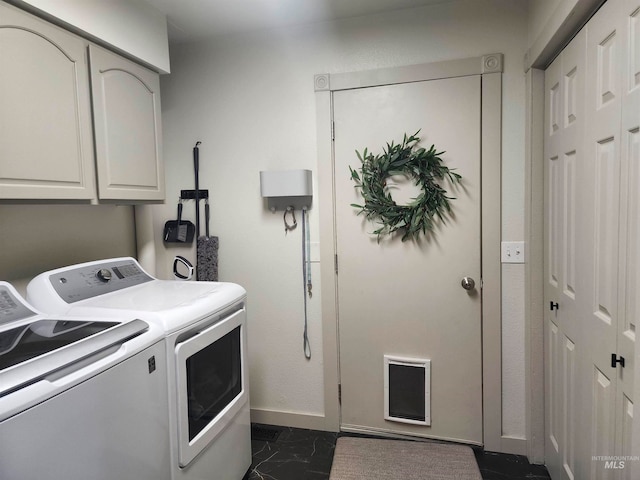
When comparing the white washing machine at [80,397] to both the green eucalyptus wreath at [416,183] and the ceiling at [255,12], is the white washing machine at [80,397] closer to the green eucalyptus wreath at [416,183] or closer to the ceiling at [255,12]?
the green eucalyptus wreath at [416,183]

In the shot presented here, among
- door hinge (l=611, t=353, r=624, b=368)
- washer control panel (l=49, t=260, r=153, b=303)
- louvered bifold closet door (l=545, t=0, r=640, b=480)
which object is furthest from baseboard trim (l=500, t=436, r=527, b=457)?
washer control panel (l=49, t=260, r=153, b=303)

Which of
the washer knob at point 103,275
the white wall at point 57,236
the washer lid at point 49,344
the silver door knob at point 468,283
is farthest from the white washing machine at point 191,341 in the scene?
the silver door knob at point 468,283

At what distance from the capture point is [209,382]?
1.58 m

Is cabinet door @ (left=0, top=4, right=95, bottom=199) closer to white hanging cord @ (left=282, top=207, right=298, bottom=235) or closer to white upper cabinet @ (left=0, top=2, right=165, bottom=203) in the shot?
white upper cabinet @ (left=0, top=2, right=165, bottom=203)

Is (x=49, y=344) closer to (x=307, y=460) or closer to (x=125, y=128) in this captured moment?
(x=125, y=128)

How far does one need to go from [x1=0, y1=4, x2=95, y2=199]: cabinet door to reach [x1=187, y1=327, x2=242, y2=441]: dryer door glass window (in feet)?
2.66

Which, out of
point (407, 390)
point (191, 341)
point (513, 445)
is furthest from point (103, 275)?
point (513, 445)

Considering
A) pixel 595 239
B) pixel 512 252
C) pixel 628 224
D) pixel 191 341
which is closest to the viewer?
pixel 628 224

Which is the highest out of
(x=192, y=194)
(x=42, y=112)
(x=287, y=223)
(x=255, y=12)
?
(x=255, y=12)

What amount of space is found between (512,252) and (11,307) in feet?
7.20

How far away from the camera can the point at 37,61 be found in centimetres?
135

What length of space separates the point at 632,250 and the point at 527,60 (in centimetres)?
122

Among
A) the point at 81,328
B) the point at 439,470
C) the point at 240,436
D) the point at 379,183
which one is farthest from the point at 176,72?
the point at 439,470

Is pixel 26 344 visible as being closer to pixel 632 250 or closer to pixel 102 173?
pixel 102 173
